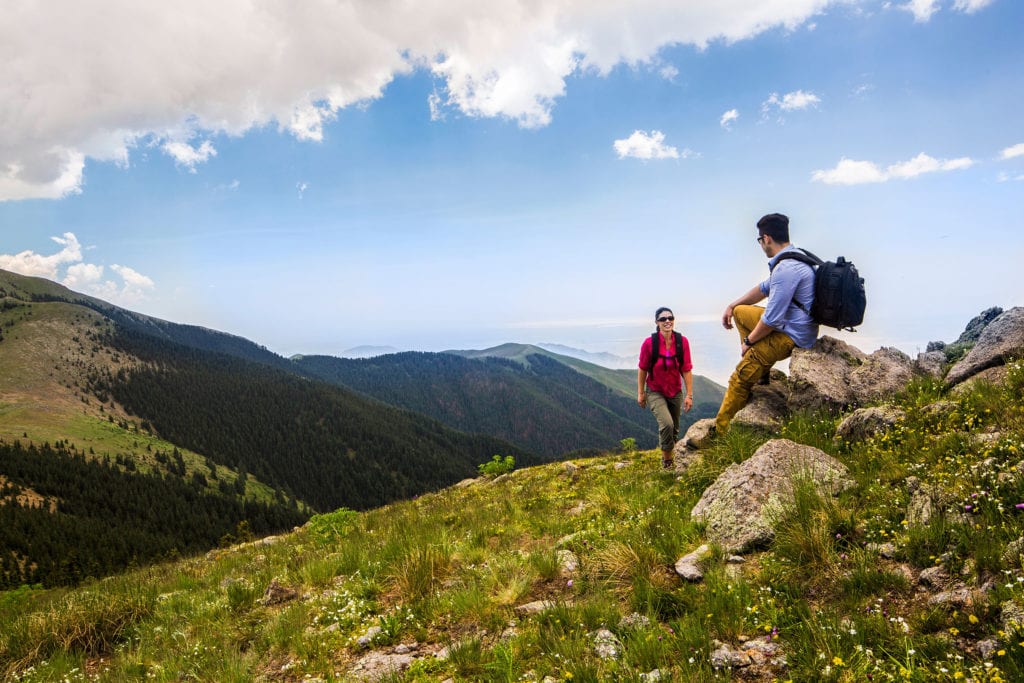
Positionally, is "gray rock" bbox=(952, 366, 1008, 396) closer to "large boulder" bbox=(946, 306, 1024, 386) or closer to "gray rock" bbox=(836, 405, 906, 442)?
"large boulder" bbox=(946, 306, 1024, 386)

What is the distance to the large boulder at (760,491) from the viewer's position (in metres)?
5.12

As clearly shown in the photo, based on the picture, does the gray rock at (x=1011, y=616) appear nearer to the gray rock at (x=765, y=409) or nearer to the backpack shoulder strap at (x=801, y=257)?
the gray rock at (x=765, y=409)

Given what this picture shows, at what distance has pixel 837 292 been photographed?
716 cm

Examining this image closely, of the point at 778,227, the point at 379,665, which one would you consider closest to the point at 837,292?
the point at 778,227

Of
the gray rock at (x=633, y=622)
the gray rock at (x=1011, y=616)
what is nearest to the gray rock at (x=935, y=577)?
the gray rock at (x=1011, y=616)

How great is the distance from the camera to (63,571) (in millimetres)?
108125

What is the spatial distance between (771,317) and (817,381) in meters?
1.66

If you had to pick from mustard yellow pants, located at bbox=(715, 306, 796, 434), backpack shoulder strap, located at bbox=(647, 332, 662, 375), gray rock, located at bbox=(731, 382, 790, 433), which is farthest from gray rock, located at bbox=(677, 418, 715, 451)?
backpack shoulder strap, located at bbox=(647, 332, 662, 375)

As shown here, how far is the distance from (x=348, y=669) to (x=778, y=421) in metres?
7.20

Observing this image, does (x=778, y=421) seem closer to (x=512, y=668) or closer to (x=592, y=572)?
(x=592, y=572)

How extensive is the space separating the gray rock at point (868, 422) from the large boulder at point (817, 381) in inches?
46.4

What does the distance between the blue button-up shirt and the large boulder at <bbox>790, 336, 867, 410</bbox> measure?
0.58m

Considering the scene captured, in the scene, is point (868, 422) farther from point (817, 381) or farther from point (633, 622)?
point (633, 622)

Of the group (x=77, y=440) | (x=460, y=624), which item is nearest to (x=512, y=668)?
(x=460, y=624)
